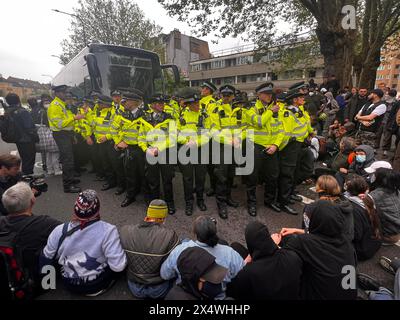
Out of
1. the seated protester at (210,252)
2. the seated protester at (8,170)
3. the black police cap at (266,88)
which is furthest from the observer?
the black police cap at (266,88)

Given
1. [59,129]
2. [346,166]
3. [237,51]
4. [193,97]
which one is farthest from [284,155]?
[237,51]

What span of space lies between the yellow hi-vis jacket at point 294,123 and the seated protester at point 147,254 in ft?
8.75

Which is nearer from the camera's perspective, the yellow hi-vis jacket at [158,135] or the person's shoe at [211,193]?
the yellow hi-vis jacket at [158,135]

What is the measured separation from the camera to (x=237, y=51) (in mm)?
40531

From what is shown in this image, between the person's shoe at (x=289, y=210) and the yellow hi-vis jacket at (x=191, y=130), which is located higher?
the yellow hi-vis jacket at (x=191, y=130)

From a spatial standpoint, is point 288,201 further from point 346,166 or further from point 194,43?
point 194,43

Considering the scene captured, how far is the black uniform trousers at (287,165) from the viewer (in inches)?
161

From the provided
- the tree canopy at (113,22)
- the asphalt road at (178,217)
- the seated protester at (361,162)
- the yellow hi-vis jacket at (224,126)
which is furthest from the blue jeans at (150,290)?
the tree canopy at (113,22)

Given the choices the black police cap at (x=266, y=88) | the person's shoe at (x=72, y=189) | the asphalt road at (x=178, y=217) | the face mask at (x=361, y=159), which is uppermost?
the black police cap at (x=266, y=88)

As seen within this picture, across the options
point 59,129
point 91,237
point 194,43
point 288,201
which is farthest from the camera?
point 194,43

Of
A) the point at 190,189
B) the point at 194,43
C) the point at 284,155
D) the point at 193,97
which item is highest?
the point at 194,43

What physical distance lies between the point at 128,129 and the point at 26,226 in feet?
7.38

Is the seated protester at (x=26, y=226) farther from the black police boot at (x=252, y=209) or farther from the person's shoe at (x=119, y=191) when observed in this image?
the black police boot at (x=252, y=209)
